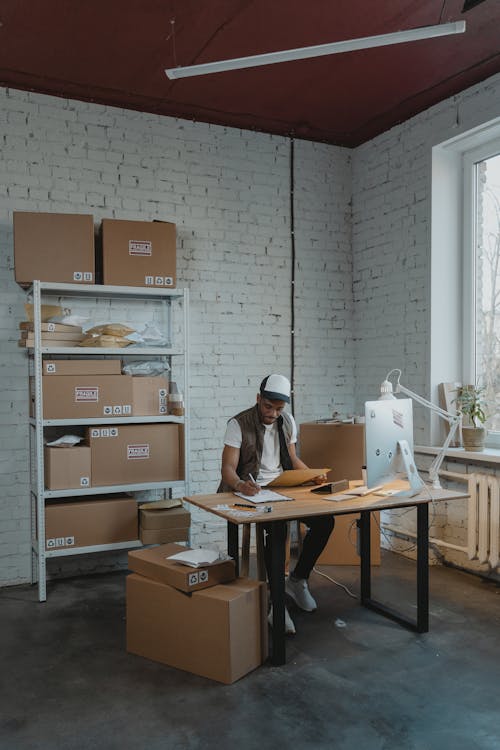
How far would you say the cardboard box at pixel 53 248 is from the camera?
3.73m

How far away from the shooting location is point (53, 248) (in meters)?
3.79

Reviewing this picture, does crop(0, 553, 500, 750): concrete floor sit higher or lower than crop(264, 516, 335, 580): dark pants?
lower

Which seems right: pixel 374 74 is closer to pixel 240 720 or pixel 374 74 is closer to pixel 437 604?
pixel 437 604

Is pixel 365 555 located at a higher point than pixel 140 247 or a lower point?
lower

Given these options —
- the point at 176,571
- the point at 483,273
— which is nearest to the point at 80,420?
the point at 176,571

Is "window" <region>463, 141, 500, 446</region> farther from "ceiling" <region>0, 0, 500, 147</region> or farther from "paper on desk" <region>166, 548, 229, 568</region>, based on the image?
"paper on desk" <region>166, 548, 229, 568</region>

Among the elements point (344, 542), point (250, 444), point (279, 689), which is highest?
point (250, 444)

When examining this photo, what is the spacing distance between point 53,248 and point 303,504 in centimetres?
213

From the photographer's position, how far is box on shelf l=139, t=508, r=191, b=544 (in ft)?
12.7

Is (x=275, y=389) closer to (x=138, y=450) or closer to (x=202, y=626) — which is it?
(x=138, y=450)

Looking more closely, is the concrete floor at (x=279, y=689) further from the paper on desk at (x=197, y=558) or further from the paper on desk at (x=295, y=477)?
the paper on desk at (x=295, y=477)

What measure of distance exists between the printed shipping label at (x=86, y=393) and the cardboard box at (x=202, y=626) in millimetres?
1248

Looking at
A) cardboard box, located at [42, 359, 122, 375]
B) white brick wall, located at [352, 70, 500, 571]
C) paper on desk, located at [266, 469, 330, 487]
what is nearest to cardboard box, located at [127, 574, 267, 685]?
paper on desk, located at [266, 469, 330, 487]

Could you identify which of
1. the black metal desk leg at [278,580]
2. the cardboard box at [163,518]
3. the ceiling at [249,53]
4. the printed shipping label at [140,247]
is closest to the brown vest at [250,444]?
the cardboard box at [163,518]
